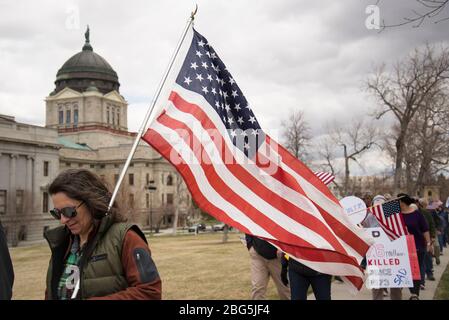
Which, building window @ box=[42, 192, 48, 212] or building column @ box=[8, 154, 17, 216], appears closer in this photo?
building column @ box=[8, 154, 17, 216]

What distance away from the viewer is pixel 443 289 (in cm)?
1058

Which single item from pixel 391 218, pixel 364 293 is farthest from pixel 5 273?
pixel 364 293

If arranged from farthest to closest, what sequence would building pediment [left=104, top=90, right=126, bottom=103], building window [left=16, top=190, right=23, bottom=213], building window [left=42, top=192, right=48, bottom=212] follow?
building pediment [left=104, top=90, right=126, bottom=103]
building window [left=42, top=192, right=48, bottom=212]
building window [left=16, top=190, right=23, bottom=213]

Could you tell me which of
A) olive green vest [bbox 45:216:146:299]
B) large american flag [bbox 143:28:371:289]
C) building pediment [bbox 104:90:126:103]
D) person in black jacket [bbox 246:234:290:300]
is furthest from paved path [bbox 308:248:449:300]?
building pediment [bbox 104:90:126:103]

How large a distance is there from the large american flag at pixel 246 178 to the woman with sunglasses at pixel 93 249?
111 centimetres

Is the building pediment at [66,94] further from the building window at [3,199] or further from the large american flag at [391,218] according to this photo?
the large american flag at [391,218]

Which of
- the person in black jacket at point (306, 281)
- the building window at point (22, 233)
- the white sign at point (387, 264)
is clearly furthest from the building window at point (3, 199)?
the person in black jacket at point (306, 281)

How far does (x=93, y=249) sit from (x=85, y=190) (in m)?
0.41

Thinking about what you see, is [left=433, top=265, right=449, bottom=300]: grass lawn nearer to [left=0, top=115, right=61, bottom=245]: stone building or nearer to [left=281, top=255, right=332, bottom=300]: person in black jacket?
[left=281, top=255, right=332, bottom=300]: person in black jacket

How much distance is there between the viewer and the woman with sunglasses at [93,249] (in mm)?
2975

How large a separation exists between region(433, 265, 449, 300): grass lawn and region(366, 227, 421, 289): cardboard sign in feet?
4.52

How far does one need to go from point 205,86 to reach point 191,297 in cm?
710

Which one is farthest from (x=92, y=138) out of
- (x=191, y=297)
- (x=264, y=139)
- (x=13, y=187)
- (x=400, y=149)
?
(x=264, y=139)

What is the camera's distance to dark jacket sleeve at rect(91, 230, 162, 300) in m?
2.92
